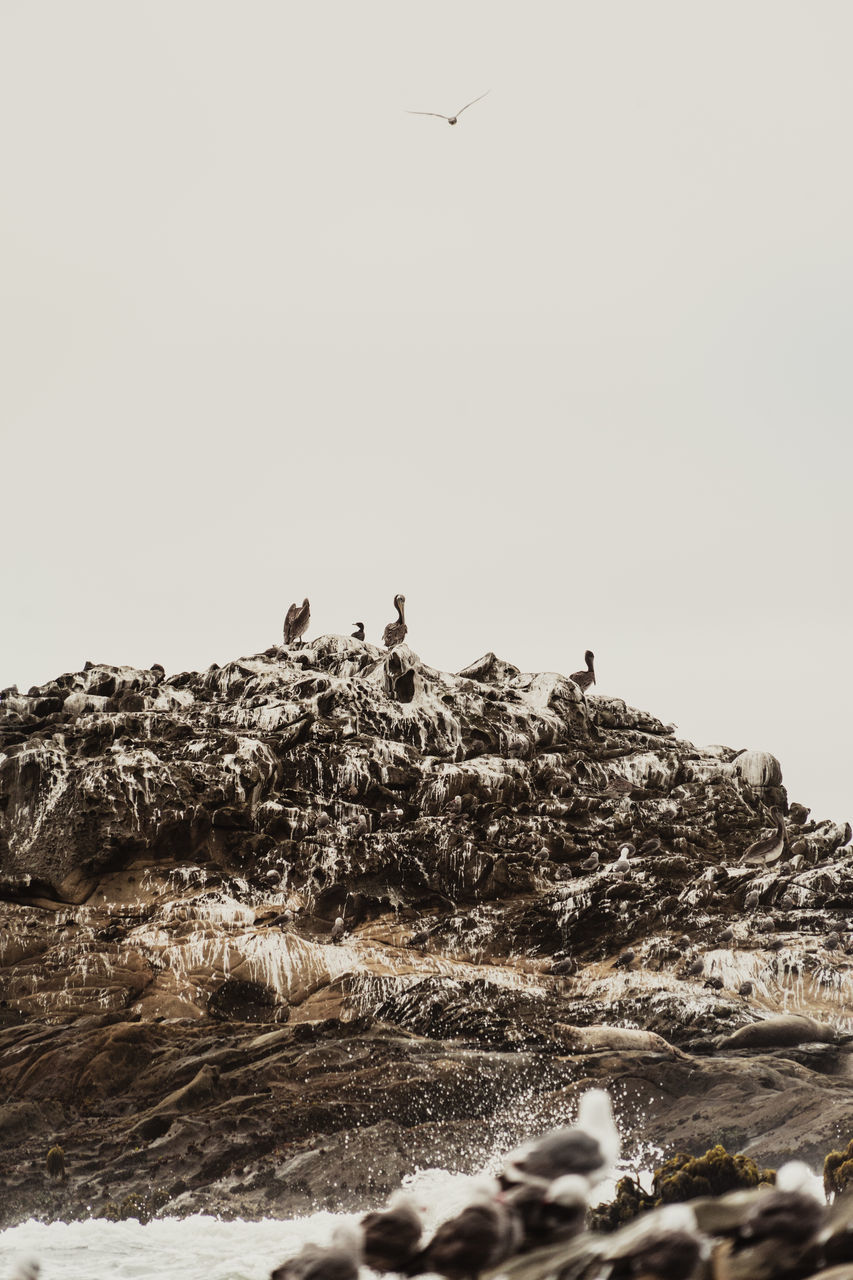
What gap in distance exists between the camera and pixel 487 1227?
32.6 feet

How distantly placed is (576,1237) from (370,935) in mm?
13409

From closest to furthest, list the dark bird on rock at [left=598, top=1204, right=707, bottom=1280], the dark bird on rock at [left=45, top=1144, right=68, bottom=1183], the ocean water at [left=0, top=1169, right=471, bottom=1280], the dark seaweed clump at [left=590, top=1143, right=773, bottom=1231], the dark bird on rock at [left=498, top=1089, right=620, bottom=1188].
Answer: the dark bird on rock at [left=598, top=1204, right=707, bottom=1280] < the dark bird on rock at [left=498, top=1089, right=620, bottom=1188] < the ocean water at [left=0, top=1169, right=471, bottom=1280] < the dark seaweed clump at [left=590, top=1143, right=773, bottom=1231] < the dark bird on rock at [left=45, top=1144, right=68, bottom=1183]

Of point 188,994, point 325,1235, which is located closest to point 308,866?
point 188,994

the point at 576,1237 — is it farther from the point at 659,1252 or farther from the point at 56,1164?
the point at 56,1164

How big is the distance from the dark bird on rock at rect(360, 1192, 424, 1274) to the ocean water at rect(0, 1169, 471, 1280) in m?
4.25

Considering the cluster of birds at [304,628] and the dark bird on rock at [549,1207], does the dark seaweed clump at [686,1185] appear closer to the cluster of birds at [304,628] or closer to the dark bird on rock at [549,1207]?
the dark bird on rock at [549,1207]

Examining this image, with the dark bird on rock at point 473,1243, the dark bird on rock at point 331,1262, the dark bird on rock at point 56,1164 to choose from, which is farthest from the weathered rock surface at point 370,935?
the dark bird on rock at point 473,1243

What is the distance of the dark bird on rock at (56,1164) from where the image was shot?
1723 cm

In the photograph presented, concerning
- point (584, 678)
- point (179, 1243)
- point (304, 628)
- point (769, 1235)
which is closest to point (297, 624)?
point (304, 628)

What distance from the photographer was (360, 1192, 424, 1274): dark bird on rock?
34.6 ft

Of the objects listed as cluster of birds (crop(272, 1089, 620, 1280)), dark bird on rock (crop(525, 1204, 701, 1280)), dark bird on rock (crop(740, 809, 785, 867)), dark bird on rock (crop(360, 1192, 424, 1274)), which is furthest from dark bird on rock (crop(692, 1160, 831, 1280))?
dark bird on rock (crop(740, 809, 785, 867))

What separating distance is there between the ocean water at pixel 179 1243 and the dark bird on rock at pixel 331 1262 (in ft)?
12.3

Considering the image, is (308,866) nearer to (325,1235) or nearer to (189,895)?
(189,895)

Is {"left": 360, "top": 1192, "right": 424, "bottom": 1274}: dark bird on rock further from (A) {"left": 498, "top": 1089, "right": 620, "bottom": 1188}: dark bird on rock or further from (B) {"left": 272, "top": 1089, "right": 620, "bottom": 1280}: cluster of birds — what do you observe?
(A) {"left": 498, "top": 1089, "right": 620, "bottom": 1188}: dark bird on rock
